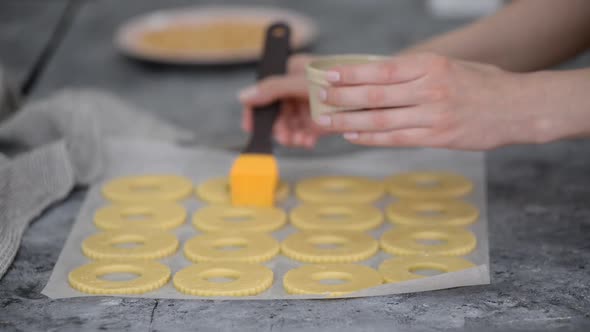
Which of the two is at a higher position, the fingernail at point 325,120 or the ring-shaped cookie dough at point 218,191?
the fingernail at point 325,120

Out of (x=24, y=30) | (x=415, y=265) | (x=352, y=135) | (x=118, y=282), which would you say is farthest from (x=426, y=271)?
(x=24, y=30)

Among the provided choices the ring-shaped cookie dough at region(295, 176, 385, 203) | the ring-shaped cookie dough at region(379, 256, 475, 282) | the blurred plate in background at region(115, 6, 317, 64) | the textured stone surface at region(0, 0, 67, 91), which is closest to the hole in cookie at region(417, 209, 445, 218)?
the ring-shaped cookie dough at region(295, 176, 385, 203)

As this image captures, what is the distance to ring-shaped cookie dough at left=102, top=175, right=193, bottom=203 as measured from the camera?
1630 millimetres

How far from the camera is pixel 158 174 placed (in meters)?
1.77

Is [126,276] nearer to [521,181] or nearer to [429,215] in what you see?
[429,215]

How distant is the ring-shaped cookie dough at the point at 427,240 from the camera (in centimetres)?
138

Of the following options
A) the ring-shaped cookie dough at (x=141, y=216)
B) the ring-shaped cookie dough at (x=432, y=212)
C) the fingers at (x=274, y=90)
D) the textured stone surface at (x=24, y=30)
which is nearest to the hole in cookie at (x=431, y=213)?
the ring-shaped cookie dough at (x=432, y=212)

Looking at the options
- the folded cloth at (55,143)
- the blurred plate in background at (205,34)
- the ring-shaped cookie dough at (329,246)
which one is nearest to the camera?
the ring-shaped cookie dough at (329,246)

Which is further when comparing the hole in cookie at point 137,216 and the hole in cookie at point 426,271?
the hole in cookie at point 137,216

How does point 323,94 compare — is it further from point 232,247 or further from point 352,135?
point 232,247

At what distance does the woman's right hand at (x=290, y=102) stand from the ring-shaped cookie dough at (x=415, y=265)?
40 cm

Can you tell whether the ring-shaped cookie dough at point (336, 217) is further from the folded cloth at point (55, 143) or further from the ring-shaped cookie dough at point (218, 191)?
the folded cloth at point (55, 143)

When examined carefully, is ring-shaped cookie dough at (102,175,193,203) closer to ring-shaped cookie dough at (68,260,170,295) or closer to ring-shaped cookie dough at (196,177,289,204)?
ring-shaped cookie dough at (196,177,289,204)

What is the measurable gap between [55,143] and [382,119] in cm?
68
